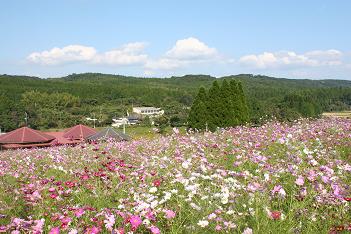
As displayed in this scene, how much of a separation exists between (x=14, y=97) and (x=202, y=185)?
108 m

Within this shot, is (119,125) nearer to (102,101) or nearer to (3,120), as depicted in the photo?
(3,120)

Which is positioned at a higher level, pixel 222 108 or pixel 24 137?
pixel 222 108

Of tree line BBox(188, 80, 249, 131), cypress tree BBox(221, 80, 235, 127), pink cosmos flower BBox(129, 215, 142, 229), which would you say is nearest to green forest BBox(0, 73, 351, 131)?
tree line BBox(188, 80, 249, 131)

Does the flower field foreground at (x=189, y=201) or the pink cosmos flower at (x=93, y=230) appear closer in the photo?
the pink cosmos flower at (x=93, y=230)

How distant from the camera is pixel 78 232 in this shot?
2.97 metres

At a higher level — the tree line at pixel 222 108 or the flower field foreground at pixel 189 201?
the flower field foreground at pixel 189 201

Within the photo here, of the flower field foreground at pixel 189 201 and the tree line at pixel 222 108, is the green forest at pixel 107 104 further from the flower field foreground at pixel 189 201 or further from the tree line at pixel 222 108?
the flower field foreground at pixel 189 201

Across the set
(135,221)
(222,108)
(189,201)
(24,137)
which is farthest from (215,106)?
(135,221)

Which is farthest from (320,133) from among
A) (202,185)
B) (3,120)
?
(3,120)

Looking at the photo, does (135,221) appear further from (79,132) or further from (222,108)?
(222,108)

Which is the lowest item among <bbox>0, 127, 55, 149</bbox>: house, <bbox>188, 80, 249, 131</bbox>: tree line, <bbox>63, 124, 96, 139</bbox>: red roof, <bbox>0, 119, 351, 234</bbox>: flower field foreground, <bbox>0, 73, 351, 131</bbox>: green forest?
<bbox>0, 73, 351, 131</bbox>: green forest

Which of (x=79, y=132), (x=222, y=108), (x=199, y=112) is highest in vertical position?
(x=222, y=108)

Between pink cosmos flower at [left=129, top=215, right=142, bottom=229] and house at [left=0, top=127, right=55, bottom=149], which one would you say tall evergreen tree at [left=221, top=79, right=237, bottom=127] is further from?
pink cosmos flower at [left=129, top=215, right=142, bottom=229]

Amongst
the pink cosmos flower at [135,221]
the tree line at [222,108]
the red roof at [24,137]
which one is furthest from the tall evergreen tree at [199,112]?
the pink cosmos flower at [135,221]
